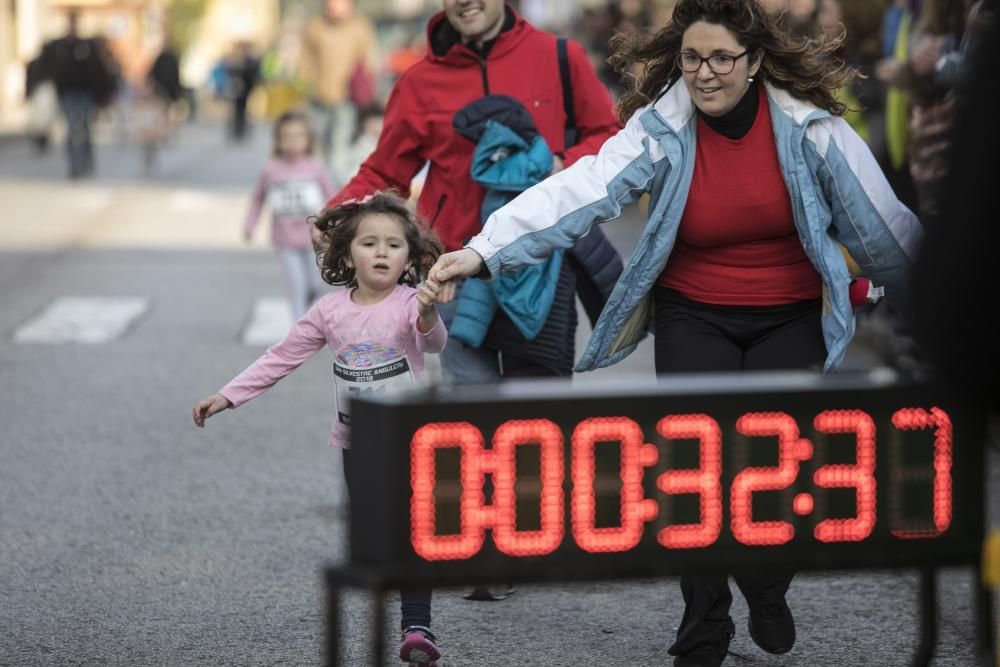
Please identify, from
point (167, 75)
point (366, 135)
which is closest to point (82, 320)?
point (366, 135)

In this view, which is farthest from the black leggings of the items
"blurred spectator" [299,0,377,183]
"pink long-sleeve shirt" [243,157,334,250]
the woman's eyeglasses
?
"blurred spectator" [299,0,377,183]

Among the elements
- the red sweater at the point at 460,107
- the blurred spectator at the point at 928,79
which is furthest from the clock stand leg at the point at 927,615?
the blurred spectator at the point at 928,79

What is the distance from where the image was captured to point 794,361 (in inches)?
224

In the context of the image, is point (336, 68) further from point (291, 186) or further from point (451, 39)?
point (451, 39)

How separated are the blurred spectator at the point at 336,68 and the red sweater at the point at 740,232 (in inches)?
674

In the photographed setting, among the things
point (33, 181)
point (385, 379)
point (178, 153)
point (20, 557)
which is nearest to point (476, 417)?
point (385, 379)

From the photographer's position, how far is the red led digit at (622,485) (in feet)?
13.0

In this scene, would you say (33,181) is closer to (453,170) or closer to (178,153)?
(178,153)

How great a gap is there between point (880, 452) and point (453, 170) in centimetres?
289

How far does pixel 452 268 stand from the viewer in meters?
4.99

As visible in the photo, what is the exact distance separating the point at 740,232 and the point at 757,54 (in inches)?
19.6

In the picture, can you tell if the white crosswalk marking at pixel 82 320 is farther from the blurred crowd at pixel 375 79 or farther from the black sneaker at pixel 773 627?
the black sneaker at pixel 773 627

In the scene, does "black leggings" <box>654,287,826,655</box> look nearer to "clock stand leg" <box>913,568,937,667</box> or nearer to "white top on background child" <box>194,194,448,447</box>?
"white top on background child" <box>194,194,448,447</box>

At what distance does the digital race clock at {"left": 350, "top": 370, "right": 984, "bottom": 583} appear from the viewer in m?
3.89
